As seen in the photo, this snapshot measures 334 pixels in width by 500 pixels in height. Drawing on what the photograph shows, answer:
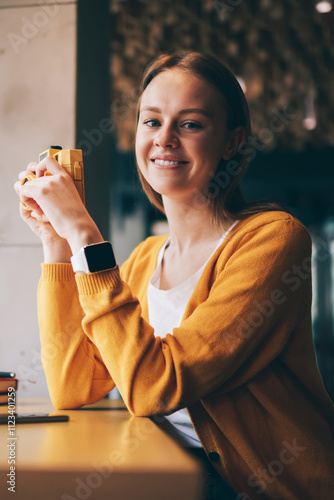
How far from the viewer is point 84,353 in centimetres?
121

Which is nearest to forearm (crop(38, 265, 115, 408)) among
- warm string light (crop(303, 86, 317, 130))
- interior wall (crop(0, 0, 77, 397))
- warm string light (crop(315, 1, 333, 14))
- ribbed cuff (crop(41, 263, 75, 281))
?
ribbed cuff (crop(41, 263, 75, 281))

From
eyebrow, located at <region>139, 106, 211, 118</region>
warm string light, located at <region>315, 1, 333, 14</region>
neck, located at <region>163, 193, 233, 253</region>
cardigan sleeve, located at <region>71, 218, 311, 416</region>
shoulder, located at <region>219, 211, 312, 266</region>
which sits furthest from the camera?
A: warm string light, located at <region>315, 1, 333, 14</region>

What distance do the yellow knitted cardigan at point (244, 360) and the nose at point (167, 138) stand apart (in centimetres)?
25

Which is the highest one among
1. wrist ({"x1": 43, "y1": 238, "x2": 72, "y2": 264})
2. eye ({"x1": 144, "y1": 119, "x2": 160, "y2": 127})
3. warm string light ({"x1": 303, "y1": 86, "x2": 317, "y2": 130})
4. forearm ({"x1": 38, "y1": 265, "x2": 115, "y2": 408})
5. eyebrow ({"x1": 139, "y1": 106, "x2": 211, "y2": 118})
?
warm string light ({"x1": 303, "y1": 86, "x2": 317, "y2": 130})

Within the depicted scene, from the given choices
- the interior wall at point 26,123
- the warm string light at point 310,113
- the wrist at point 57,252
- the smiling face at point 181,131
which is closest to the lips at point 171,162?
the smiling face at point 181,131

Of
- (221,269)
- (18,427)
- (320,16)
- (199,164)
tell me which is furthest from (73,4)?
(320,16)

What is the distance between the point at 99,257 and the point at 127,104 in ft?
15.4

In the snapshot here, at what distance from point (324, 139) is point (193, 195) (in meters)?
4.85

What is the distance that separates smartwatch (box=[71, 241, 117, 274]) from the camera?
2.98 feet

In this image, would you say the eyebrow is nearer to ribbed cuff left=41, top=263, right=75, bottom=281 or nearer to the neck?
the neck

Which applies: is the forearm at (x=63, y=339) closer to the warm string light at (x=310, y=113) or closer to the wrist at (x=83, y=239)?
the wrist at (x=83, y=239)

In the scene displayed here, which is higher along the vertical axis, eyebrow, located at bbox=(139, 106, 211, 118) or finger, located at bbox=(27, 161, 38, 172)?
eyebrow, located at bbox=(139, 106, 211, 118)

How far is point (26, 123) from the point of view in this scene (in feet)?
5.30

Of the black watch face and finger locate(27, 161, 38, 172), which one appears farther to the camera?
finger locate(27, 161, 38, 172)
